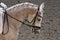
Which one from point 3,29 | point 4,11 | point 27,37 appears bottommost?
point 27,37

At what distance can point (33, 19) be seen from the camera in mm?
2721

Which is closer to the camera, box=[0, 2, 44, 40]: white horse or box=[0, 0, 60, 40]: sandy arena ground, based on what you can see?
box=[0, 2, 44, 40]: white horse

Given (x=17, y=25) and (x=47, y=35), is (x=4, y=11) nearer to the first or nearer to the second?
(x=17, y=25)

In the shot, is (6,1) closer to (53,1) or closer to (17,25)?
(53,1)

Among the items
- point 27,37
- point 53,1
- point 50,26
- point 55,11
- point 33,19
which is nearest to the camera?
point 33,19

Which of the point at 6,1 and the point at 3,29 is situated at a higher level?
the point at 6,1

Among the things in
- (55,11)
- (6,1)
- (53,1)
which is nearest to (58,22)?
(55,11)

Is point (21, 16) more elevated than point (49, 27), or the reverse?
point (21, 16)

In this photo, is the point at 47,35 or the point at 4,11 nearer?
the point at 4,11

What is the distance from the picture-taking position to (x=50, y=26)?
4910 mm

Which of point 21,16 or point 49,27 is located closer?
point 21,16

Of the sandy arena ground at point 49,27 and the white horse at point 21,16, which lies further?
the sandy arena ground at point 49,27

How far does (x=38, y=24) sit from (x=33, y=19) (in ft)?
0.29

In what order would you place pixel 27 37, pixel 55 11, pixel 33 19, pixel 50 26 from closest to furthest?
pixel 33 19 < pixel 27 37 < pixel 50 26 < pixel 55 11
